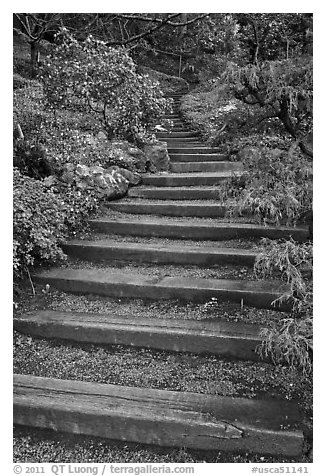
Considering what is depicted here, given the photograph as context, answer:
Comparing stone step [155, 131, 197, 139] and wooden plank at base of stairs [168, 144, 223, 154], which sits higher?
stone step [155, 131, 197, 139]

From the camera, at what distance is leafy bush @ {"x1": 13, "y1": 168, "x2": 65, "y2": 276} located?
3109 mm

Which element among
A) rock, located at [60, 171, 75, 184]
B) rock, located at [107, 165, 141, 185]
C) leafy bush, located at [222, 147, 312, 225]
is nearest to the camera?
leafy bush, located at [222, 147, 312, 225]

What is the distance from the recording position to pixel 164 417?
2090 mm

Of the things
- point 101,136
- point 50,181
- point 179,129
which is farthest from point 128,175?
point 179,129

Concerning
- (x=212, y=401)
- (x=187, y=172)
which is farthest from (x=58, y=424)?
(x=187, y=172)

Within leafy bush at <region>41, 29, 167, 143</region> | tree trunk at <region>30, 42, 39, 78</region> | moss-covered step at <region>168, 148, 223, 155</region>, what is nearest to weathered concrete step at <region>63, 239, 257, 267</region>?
leafy bush at <region>41, 29, 167, 143</region>

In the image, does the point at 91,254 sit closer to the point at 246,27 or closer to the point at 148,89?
the point at 148,89

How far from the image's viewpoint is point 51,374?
2.46 metres

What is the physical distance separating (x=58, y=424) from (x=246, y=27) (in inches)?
400

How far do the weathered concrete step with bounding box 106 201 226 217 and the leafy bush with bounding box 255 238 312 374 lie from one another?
1394 millimetres

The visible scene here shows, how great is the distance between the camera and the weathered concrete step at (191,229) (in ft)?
10.9

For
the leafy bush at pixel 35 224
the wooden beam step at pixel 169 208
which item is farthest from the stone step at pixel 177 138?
the leafy bush at pixel 35 224

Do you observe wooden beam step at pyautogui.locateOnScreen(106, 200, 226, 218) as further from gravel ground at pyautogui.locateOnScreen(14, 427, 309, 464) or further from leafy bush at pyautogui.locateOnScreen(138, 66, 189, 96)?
leafy bush at pyautogui.locateOnScreen(138, 66, 189, 96)

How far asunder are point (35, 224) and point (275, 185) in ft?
6.41
